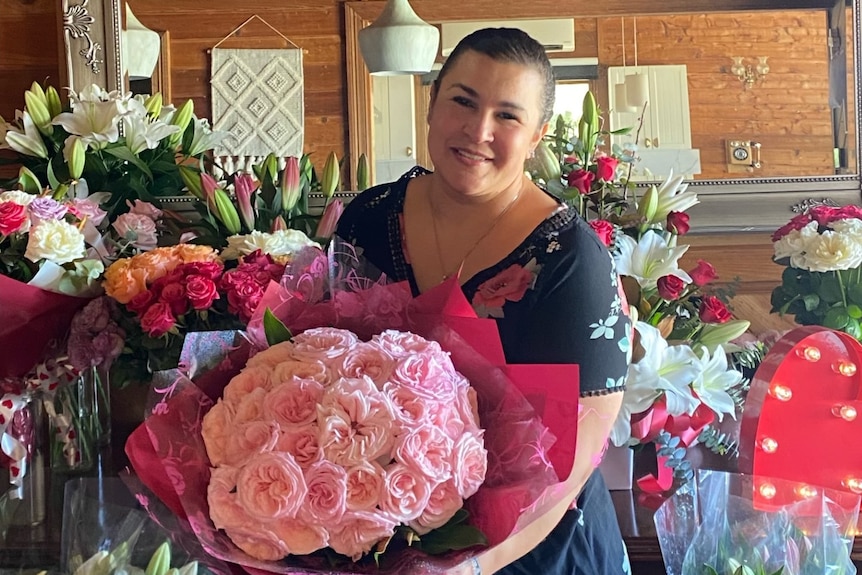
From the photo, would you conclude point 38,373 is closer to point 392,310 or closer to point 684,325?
point 392,310

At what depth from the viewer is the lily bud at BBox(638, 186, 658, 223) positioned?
3.91ft

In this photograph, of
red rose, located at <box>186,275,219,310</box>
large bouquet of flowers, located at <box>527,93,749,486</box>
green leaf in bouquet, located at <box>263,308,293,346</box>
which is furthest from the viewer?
large bouquet of flowers, located at <box>527,93,749,486</box>

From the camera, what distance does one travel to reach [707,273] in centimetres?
118

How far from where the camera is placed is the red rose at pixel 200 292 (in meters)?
0.96

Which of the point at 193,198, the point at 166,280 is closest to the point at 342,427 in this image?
the point at 166,280

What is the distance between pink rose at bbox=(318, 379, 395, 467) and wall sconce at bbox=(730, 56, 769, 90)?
1.07m

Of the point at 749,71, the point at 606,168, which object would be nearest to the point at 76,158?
the point at 606,168

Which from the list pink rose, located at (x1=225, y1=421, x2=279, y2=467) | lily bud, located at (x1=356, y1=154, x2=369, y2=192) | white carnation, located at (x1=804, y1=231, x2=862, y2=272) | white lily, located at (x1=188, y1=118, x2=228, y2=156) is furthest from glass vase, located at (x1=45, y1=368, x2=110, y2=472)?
white carnation, located at (x1=804, y1=231, x2=862, y2=272)

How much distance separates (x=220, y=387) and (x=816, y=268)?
3.04ft

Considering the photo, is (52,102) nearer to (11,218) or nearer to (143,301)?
(11,218)

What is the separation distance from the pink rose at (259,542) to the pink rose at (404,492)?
79mm

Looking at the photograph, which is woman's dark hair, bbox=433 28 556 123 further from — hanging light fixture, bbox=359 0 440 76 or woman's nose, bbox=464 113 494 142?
hanging light fixture, bbox=359 0 440 76

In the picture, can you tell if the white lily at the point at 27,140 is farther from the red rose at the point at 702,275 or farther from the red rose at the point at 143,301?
the red rose at the point at 702,275

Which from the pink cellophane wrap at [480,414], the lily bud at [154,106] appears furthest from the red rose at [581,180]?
the lily bud at [154,106]
